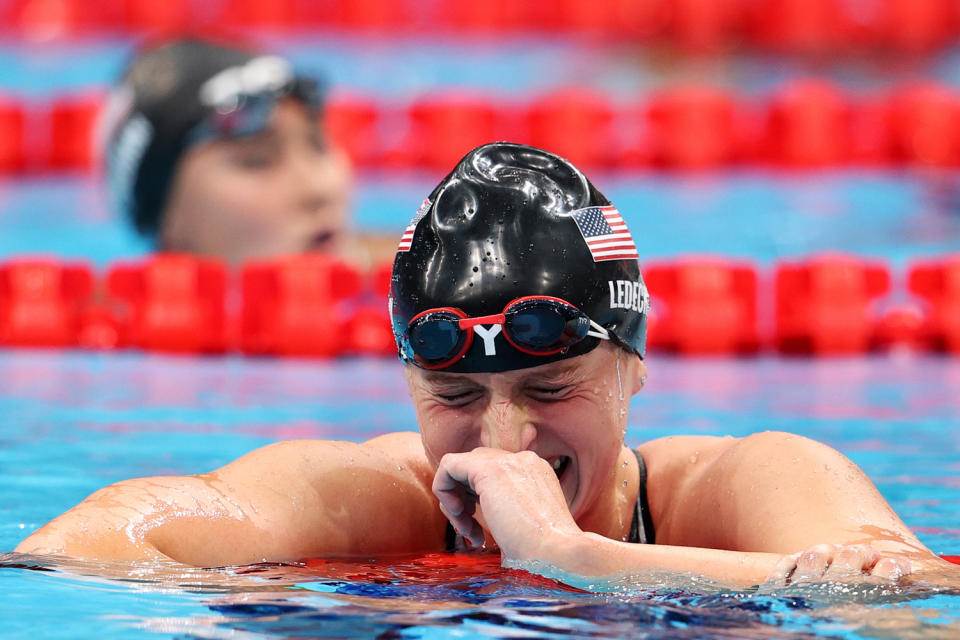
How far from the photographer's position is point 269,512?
10.2 feet

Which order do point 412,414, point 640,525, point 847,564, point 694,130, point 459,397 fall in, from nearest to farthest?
1. point 847,564
2. point 459,397
3. point 640,525
4. point 412,414
5. point 694,130

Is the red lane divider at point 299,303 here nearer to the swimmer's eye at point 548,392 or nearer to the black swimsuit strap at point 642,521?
the black swimsuit strap at point 642,521

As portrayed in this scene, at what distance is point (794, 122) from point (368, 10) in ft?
20.4

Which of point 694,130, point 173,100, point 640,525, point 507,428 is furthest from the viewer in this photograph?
point 694,130

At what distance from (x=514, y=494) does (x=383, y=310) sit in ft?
20.2

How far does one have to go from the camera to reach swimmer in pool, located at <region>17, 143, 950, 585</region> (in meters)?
2.77

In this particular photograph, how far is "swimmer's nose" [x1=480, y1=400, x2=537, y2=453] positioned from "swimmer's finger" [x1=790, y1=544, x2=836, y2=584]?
61 cm

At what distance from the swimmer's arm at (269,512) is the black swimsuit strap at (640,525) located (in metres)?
0.04

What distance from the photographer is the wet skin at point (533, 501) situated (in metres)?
2.75

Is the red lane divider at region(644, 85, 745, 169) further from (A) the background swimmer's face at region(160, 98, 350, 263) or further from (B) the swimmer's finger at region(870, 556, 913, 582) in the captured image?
(B) the swimmer's finger at region(870, 556, 913, 582)

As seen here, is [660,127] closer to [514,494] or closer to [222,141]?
[222,141]

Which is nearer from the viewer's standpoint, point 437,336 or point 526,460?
point 526,460

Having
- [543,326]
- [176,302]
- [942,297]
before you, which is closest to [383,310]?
[176,302]

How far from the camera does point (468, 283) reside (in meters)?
2.98
